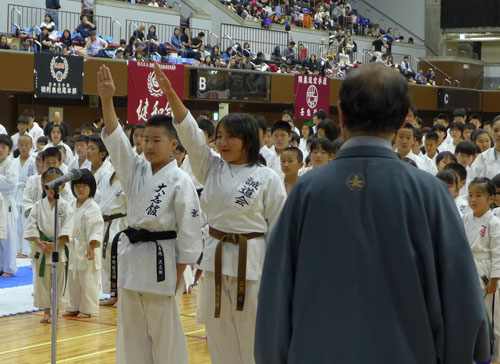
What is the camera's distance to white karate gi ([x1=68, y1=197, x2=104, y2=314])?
755 centimetres

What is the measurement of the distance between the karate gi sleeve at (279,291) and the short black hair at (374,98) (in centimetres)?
29

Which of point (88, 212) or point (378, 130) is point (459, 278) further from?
point (88, 212)

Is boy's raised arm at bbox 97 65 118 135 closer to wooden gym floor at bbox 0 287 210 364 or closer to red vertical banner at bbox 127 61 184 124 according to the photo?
wooden gym floor at bbox 0 287 210 364

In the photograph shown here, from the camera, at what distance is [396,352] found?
2.25m

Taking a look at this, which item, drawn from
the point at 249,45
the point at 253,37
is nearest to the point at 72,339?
the point at 249,45

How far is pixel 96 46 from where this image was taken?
63.9ft

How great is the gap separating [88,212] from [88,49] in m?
12.6

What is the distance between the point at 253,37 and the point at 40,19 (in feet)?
24.5

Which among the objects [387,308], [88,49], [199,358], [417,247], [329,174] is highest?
[88,49]

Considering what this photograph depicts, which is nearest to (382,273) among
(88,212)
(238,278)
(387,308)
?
(387,308)

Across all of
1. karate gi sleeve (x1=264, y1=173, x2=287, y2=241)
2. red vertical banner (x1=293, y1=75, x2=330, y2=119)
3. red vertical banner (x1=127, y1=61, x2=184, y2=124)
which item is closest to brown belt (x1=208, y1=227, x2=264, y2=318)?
karate gi sleeve (x1=264, y1=173, x2=287, y2=241)

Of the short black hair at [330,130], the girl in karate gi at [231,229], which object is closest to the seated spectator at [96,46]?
the short black hair at [330,130]

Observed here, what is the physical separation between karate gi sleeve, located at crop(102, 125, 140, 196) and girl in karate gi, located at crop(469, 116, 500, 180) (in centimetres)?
465

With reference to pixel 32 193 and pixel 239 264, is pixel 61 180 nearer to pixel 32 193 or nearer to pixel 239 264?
pixel 239 264
